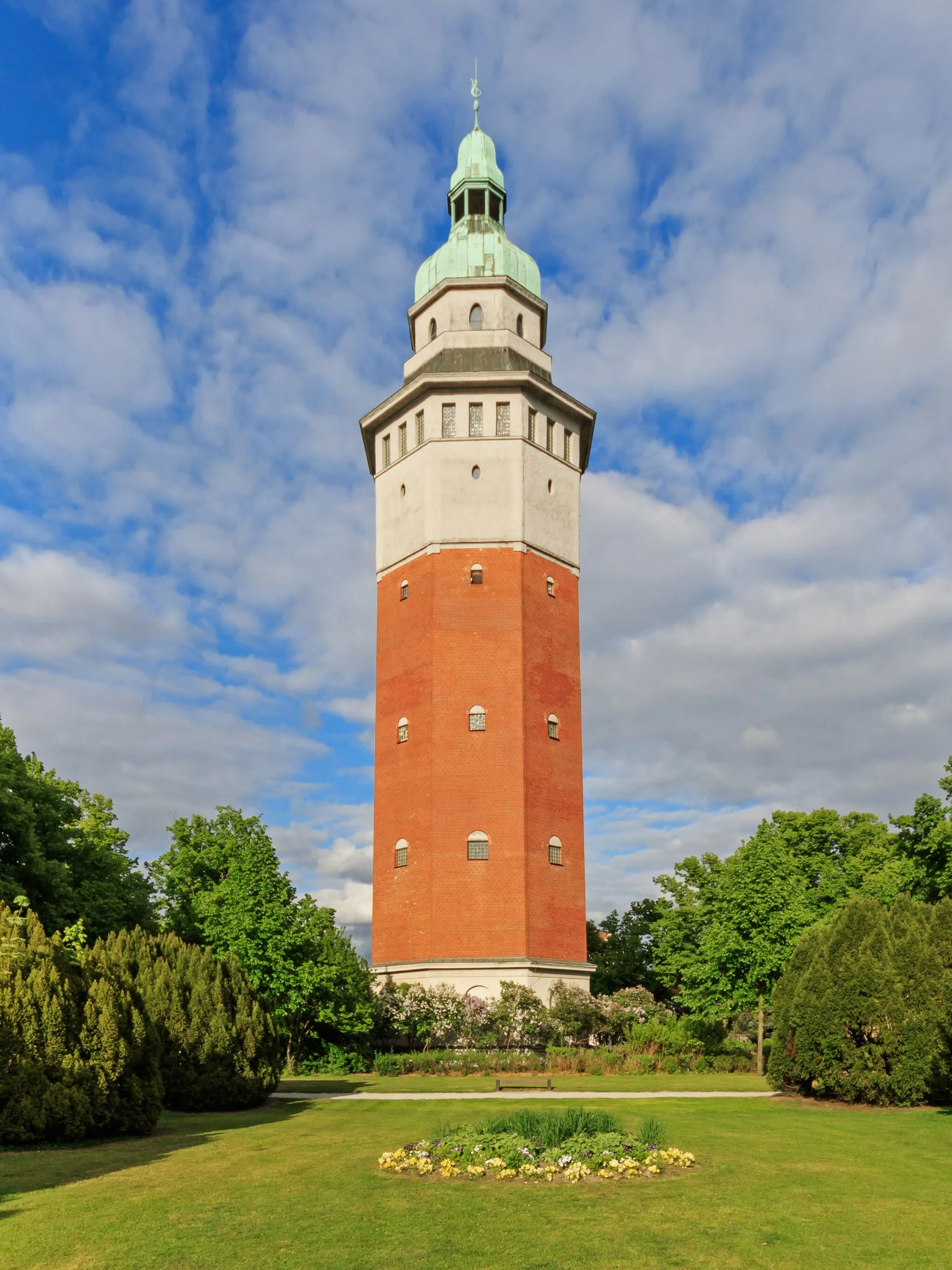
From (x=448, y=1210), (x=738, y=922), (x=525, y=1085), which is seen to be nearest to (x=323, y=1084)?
(x=525, y=1085)

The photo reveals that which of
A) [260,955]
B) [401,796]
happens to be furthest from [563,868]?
[260,955]

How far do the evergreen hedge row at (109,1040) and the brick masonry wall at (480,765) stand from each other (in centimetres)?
1776

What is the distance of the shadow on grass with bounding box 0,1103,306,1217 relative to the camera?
12.0 m

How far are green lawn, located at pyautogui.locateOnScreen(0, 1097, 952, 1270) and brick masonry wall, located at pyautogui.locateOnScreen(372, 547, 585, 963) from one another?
21204mm

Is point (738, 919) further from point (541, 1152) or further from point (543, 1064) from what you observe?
point (541, 1152)

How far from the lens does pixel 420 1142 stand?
45.3ft

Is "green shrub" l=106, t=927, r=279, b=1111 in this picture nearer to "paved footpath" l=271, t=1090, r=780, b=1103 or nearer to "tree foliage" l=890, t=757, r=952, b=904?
"paved footpath" l=271, t=1090, r=780, b=1103

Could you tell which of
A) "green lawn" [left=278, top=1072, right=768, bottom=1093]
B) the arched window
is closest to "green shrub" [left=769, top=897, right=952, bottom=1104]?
"green lawn" [left=278, top=1072, right=768, bottom=1093]

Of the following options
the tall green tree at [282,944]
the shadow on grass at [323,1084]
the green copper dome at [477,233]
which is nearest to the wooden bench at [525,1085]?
the shadow on grass at [323,1084]

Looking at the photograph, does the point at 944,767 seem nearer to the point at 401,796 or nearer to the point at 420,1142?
the point at 401,796

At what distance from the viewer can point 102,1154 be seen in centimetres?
1409

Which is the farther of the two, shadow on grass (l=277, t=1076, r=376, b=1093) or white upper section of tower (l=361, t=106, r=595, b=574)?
white upper section of tower (l=361, t=106, r=595, b=574)

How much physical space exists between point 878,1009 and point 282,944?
558 inches

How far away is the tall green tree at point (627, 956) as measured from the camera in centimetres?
4956
